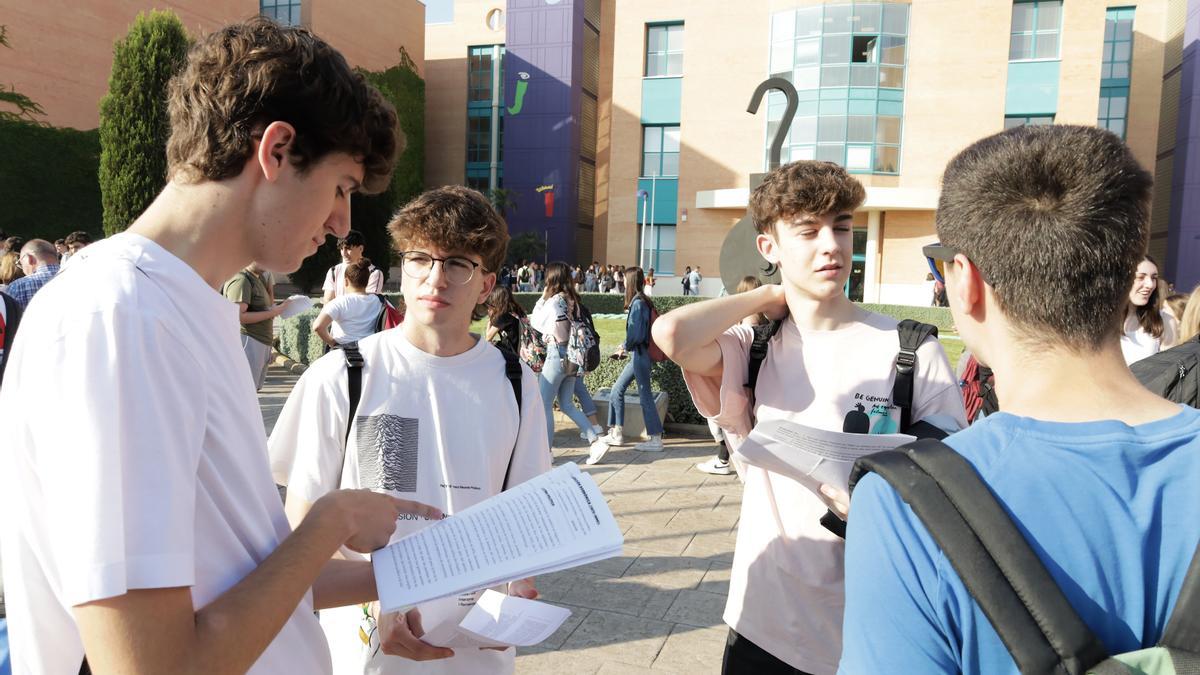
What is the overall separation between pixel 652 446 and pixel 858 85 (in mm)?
27912

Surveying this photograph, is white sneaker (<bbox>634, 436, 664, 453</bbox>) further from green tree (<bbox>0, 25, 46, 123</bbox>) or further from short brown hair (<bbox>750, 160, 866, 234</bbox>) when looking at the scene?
green tree (<bbox>0, 25, 46, 123</bbox>)

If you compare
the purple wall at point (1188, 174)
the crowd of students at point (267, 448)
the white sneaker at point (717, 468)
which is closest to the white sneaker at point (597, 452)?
the white sneaker at point (717, 468)

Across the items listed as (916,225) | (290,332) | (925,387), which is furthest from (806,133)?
(925,387)

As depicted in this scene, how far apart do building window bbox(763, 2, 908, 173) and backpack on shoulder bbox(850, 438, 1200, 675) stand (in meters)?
32.1

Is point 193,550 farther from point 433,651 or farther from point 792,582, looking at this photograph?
point 792,582

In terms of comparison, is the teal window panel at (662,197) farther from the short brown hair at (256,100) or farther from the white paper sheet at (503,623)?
the short brown hair at (256,100)

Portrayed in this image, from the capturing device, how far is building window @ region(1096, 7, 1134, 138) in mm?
36188

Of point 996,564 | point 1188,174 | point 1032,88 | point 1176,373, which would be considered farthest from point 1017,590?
point 1188,174

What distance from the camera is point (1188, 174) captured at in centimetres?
3575

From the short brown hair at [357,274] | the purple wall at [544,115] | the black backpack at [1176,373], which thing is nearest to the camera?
the black backpack at [1176,373]

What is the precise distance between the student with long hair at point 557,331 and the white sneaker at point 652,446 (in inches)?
19.1

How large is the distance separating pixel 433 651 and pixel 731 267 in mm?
2522

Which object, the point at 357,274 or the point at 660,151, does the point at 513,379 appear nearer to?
the point at 357,274

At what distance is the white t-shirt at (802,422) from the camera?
2.21 meters
